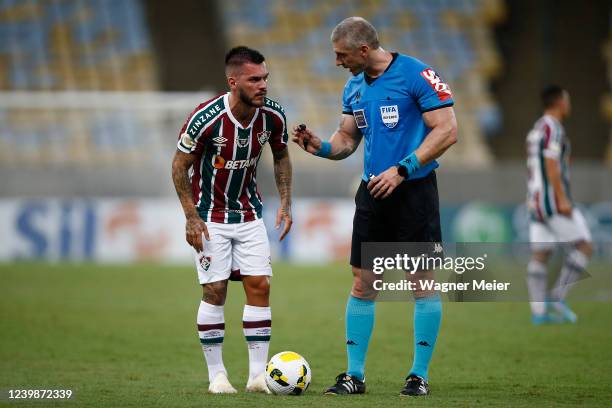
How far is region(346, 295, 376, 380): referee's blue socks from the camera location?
21.0 ft

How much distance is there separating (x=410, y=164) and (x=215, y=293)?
148 centimetres

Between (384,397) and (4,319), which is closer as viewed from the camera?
(384,397)

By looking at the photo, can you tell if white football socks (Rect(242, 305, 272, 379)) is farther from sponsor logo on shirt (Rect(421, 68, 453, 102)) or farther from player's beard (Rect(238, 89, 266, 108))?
sponsor logo on shirt (Rect(421, 68, 453, 102))

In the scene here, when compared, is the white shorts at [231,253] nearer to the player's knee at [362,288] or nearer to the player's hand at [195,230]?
the player's hand at [195,230]

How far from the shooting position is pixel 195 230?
21.1 ft

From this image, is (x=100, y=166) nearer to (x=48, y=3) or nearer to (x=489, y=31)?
(x=48, y=3)

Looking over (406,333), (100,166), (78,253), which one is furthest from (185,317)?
(100,166)

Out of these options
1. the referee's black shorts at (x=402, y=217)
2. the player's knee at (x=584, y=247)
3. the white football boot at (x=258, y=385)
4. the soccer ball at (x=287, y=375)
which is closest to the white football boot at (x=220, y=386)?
the white football boot at (x=258, y=385)

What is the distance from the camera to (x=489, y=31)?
1003 inches

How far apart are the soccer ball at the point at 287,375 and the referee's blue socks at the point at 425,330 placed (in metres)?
0.65

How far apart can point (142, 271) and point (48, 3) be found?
10.9 m

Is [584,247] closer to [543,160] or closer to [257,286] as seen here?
[543,160]

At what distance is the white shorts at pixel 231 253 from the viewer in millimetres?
6539

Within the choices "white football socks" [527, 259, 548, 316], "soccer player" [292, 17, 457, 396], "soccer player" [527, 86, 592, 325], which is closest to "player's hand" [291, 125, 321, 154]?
"soccer player" [292, 17, 457, 396]
